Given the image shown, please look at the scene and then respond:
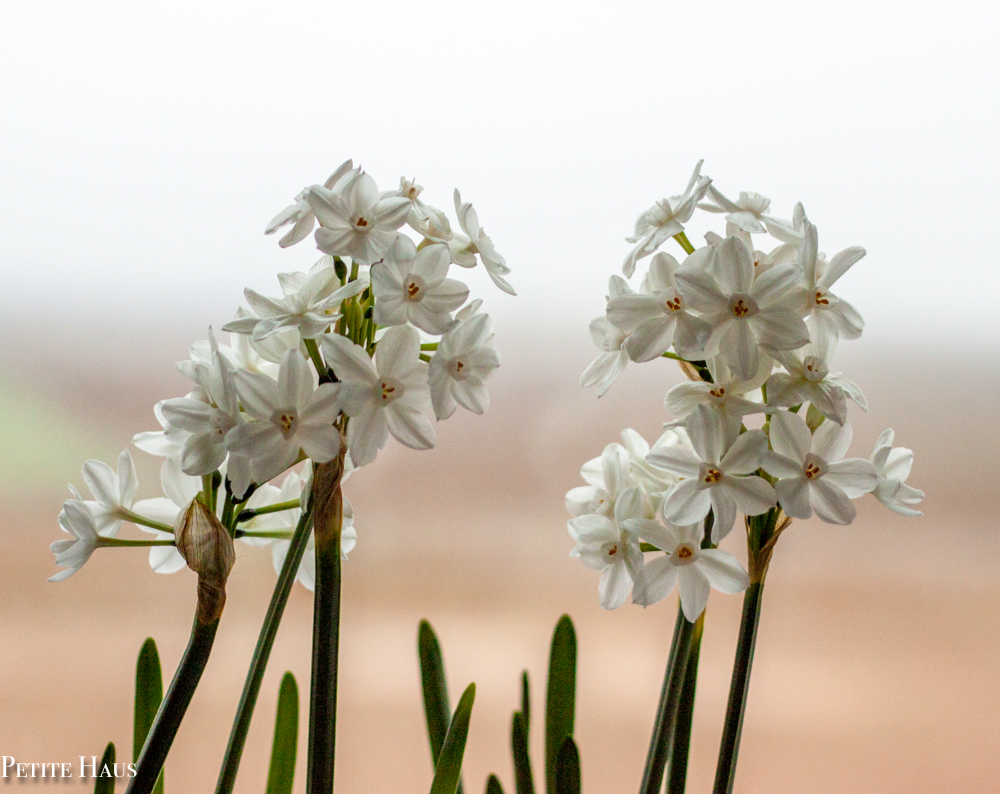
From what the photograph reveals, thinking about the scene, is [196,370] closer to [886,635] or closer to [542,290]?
[542,290]

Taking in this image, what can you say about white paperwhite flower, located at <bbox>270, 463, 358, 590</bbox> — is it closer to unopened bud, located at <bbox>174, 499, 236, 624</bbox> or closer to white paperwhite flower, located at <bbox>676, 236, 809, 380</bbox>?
unopened bud, located at <bbox>174, 499, 236, 624</bbox>

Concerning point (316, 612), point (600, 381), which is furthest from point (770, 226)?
point (316, 612)

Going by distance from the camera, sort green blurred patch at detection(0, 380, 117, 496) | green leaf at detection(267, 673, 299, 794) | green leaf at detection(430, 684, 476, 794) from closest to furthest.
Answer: green leaf at detection(430, 684, 476, 794), green leaf at detection(267, 673, 299, 794), green blurred patch at detection(0, 380, 117, 496)

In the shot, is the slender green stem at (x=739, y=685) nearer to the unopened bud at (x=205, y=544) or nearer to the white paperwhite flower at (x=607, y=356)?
the white paperwhite flower at (x=607, y=356)

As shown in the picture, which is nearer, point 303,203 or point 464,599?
point 303,203

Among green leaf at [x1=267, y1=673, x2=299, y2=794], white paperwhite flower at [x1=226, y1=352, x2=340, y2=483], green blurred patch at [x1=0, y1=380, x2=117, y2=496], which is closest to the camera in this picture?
white paperwhite flower at [x1=226, y1=352, x2=340, y2=483]

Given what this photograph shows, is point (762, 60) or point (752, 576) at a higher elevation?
point (762, 60)

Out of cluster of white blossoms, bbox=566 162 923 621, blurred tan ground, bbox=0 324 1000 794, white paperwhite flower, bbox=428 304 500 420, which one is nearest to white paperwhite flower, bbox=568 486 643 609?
cluster of white blossoms, bbox=566 162 923 621
